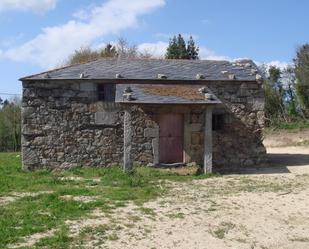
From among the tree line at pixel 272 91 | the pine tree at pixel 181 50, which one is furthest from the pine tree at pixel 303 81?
the pine tree at pixel 181 50

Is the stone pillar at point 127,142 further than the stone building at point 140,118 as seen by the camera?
No

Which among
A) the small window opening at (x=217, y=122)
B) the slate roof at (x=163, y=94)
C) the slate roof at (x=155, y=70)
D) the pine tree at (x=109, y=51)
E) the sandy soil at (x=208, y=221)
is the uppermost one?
the pine tree at (x=109, y=51)

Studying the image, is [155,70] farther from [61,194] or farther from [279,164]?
[61,194]

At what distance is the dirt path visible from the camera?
7582 millimetres

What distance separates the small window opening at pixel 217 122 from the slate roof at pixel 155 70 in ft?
4.18

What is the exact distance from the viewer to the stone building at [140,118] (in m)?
15.6

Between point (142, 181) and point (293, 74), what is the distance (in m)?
25.9

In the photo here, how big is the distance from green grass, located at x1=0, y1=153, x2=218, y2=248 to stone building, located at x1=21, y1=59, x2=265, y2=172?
0.77 m

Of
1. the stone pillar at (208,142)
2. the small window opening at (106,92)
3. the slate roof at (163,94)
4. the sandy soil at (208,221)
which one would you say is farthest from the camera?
the small window opening at (106,92)

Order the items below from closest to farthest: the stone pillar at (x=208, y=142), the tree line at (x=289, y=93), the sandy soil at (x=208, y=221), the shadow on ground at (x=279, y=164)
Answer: the sandy soil at (x=208, y=221) → the stone pillar at (x=208, y=142) → the shadow on ground at (x=279, y=164) → the tree line at (x=289, y=93)

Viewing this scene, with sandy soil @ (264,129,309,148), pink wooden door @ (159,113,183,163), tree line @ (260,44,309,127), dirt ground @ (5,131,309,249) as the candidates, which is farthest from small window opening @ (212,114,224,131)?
tree line @ (260,44,309,127)

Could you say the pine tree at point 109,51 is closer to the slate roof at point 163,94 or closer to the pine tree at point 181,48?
the pine tree at point 181,48

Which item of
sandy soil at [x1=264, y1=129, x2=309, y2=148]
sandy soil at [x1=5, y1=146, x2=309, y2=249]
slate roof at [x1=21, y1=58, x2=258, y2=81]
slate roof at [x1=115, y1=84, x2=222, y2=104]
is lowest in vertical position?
sandy soil at [x1=5, y1=146, x2=309, y2=249]

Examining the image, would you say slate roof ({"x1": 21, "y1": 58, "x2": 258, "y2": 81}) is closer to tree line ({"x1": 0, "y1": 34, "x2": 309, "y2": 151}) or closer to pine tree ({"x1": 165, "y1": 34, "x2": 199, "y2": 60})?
tree line ({"x1": 0, "y1": 34, "x2": 309, "y2": 151})
